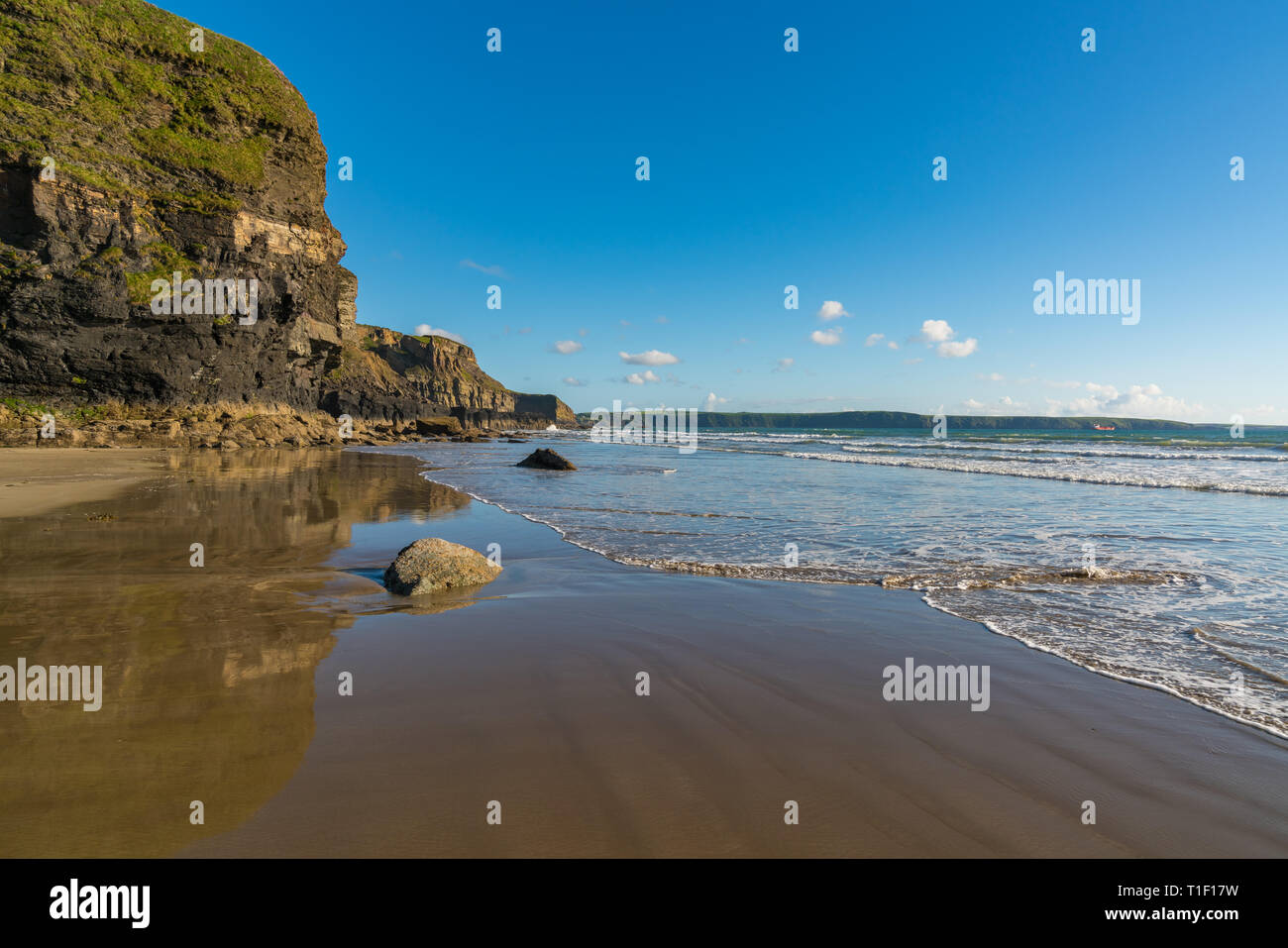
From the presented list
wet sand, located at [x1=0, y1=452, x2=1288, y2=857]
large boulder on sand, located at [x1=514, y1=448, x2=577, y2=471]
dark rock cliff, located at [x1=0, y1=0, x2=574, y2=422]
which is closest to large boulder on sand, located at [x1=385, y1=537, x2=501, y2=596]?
wet sand, located at [x1=0, y1=452, x2=1288, y2=857]

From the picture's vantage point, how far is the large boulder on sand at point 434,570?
6.37m

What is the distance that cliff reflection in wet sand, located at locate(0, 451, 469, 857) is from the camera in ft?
8.22

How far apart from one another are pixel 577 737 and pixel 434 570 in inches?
150

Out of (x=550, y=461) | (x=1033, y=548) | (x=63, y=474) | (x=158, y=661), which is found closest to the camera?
(x=158, y=661)

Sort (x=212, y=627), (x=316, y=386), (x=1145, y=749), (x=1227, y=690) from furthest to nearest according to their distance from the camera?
1. (x=316, y=386)
2. (x=212, y=627)
3. (x=1227, y=690)
4. (x=1145, y=749)

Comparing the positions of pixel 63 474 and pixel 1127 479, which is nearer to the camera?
pixel 63 474

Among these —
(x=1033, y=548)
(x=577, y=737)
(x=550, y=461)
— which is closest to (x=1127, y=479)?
(x=1033, y=548)

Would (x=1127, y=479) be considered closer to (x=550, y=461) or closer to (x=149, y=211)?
(x=550, y=461)

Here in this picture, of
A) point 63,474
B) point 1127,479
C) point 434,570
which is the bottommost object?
point 434,570

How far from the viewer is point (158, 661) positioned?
4184 millimetres
